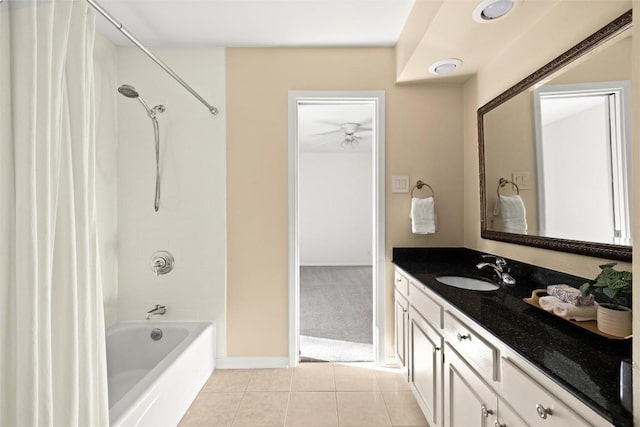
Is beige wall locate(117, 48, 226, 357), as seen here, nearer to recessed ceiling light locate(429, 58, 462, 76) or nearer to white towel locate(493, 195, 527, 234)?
recessed ceiling light locate(429, 58, 462, 76)

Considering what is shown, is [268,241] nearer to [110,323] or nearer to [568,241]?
[110,323]

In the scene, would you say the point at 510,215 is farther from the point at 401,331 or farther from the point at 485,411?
the point at 485,411

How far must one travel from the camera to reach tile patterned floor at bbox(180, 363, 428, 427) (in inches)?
71.6

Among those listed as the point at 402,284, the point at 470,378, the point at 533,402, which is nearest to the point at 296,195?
the point at 402,284

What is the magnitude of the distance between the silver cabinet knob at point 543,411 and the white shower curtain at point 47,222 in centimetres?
132

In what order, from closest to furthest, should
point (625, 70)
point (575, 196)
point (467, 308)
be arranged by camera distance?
point (625, 70)
point (467, 308)
point (575, 196)

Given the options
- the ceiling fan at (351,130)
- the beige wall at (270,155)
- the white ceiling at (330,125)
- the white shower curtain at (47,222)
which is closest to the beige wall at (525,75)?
the beige wall at (270,155)

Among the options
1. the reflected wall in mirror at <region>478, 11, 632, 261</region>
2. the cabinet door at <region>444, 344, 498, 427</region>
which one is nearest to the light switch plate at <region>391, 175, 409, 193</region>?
the reflected wall in mirror at <region>478, 11, 632, 261</region>

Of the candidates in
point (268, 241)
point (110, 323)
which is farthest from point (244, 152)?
point (110, 323)

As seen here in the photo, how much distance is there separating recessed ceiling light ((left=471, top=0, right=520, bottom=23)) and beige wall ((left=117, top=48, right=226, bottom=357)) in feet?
5.93

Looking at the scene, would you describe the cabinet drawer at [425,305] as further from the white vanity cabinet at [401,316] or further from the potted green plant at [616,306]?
the potted green plant at [616,306]

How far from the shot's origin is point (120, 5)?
6.46 ft

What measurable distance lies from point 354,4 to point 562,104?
1.33 m

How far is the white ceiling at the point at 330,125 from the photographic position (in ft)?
12.7
